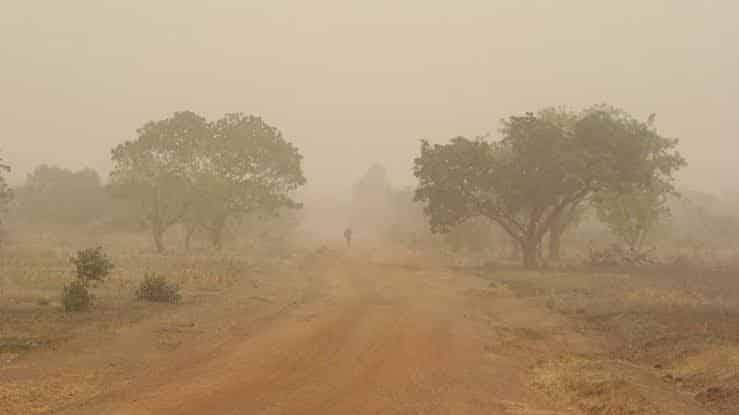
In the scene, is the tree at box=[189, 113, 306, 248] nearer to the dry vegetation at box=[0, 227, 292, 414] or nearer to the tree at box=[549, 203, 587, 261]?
the dry vegetation at box=[0, 227, 292, 414]

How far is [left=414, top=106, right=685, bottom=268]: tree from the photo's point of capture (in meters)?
37.1

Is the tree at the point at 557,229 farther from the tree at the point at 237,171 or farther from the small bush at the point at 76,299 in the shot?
the small bush at the point at 76,299

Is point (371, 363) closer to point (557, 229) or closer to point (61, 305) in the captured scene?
point (61, 305)

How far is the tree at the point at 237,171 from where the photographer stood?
151 feet

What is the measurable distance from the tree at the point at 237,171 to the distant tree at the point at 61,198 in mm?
21386

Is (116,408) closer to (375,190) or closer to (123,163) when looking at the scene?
(123,163)

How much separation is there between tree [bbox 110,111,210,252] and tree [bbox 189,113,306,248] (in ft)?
2.59

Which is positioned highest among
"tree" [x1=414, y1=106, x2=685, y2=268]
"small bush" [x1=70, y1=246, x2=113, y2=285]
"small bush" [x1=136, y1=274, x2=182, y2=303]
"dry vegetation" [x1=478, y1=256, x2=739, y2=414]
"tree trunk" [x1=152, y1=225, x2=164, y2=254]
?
"tree" [x1=414, y1=106, x2=685, y2=268]

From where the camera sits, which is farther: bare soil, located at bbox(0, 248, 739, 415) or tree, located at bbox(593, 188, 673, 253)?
tree, located at bbox(593, 188, 673, 253)

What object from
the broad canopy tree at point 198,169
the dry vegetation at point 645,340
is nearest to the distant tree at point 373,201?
the broad canopy tree at point 198,169

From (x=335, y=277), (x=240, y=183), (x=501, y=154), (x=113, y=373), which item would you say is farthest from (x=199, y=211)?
(x=113, y=373)

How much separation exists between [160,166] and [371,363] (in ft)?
113

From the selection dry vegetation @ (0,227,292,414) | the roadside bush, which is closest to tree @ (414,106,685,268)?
the roadside bush

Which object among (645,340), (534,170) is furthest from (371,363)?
(534,170)
